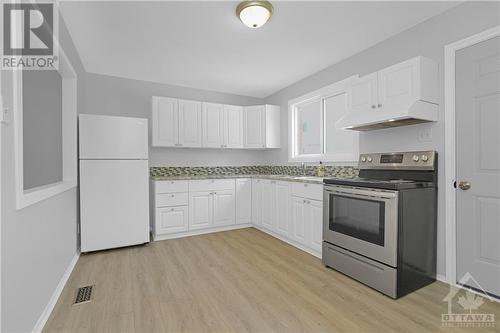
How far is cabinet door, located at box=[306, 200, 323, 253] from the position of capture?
2.83 m

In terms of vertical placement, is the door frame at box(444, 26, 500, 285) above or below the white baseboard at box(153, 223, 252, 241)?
above

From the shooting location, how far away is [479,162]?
2.04m

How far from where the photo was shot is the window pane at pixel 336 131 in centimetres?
335

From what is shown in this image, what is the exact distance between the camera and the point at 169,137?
3941 millimetres

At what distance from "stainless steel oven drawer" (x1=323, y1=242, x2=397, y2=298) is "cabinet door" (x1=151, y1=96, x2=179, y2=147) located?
2.77 metres

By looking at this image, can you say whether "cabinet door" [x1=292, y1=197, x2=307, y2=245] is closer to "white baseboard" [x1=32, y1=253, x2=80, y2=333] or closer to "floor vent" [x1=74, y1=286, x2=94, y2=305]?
"floor vent" [x1=74, y1=286, x2=94, y2=305]

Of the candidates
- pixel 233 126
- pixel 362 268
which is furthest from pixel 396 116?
pixel 233 126

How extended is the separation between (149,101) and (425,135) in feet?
12.8

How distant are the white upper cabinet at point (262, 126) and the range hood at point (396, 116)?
193cm

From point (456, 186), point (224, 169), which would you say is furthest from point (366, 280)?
Result: point (224, 169)

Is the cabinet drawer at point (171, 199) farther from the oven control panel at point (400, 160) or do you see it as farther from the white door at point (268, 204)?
the oven control panel at point (400, 160)

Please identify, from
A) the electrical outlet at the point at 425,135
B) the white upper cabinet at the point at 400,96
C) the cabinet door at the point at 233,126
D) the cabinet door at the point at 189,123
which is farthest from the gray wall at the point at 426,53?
the cabinet door at the point at 189,123
